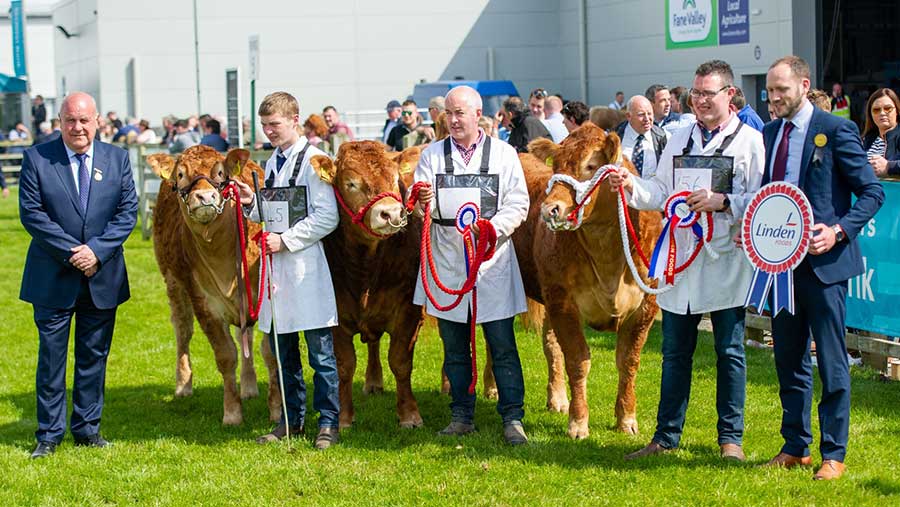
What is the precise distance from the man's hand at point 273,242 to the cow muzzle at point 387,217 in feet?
1.93

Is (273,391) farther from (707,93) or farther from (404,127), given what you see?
(404,127)

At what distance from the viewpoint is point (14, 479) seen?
6.75 meters

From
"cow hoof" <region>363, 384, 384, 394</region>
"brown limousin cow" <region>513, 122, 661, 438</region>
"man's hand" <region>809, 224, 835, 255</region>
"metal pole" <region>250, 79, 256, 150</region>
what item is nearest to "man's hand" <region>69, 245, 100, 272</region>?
"cow hoof" <region>363, 384, 384, 394</region>

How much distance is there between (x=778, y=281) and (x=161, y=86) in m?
31.9

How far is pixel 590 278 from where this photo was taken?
7.27 meters

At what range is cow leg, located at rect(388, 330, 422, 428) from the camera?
7.76m

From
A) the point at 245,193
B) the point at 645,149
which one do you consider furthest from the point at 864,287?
the point at 245,193

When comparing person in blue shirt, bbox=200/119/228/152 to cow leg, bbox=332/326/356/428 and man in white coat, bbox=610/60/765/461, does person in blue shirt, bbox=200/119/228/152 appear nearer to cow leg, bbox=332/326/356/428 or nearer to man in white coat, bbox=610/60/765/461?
cow leg, bbox=332/326/356/428

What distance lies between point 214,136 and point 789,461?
14494 mm

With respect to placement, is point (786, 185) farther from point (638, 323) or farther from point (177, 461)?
point (177, 461)

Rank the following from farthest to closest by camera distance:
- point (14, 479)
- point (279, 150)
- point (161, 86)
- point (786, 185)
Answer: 1. point (161, 86)
2. point (279, 150)
3. point (14, 479)
4. point (786, 185)

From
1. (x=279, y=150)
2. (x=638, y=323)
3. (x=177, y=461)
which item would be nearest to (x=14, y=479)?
(x=177, y=461)

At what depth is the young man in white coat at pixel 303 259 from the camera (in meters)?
7.03

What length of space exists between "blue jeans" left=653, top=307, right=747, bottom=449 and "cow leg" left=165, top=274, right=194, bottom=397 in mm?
4296
